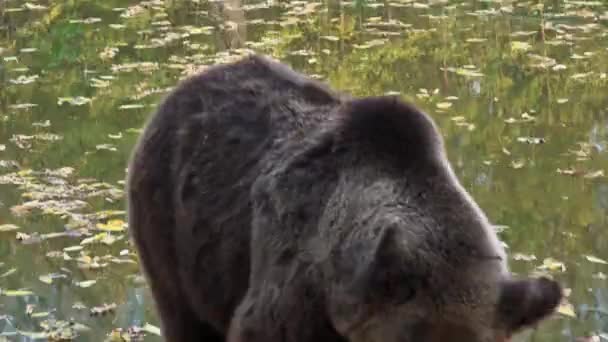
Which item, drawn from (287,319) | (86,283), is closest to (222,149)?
(287,319)

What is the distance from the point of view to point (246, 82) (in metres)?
4.75

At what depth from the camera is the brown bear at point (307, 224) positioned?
3.33 m

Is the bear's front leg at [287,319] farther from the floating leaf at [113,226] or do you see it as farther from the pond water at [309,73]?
the floating leaf at [113,226]

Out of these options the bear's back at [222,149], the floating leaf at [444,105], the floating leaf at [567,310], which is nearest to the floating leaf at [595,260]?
the floating leaf at [567,310]

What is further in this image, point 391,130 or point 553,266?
point 553,266

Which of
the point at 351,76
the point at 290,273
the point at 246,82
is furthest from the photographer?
the point at 351,76

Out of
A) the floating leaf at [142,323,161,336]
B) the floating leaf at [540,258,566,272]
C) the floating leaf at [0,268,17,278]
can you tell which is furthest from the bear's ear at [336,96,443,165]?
the floating leaf at [0,268,17,278]

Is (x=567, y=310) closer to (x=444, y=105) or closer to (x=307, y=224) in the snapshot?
(x=307, y=224)

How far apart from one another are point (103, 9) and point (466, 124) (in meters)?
7.51

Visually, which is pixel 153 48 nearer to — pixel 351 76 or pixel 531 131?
pixel 351 76

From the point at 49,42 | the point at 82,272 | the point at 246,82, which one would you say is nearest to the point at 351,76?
the point at 49,42

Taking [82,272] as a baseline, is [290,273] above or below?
above

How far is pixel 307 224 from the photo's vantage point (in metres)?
3.89

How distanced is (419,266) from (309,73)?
8.57m
